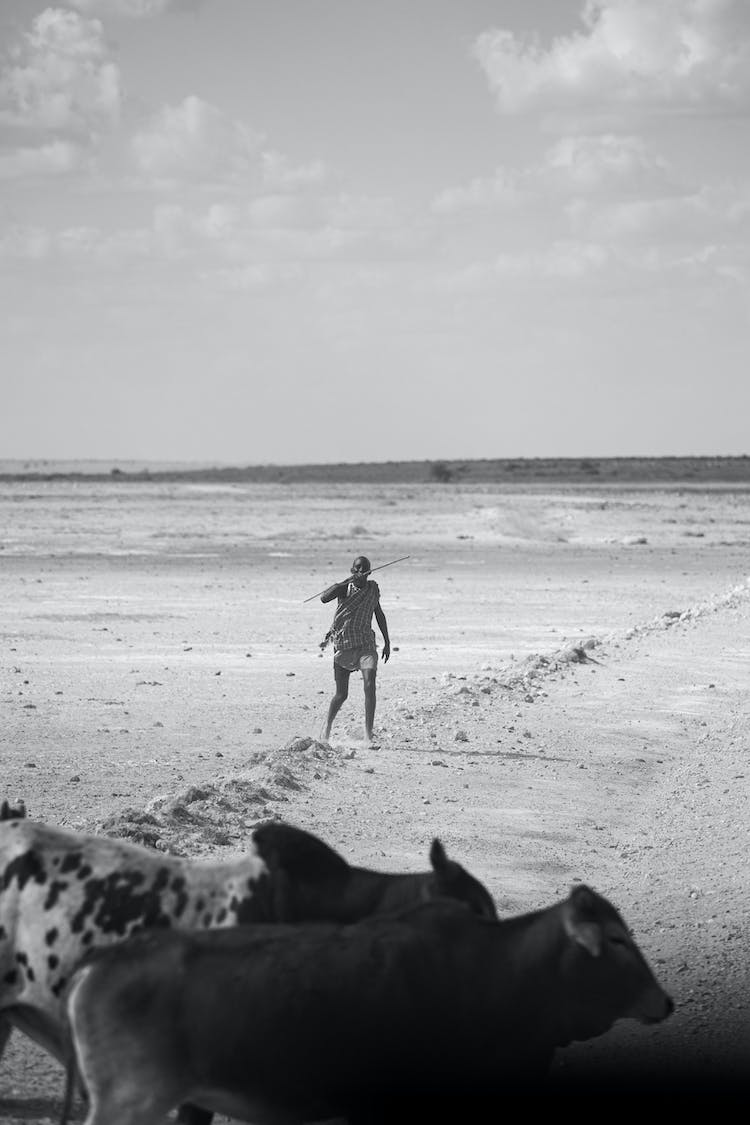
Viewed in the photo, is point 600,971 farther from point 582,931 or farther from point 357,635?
point 357,635

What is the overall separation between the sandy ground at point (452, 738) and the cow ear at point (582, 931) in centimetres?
152

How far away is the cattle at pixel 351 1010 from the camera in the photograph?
4.92 metres

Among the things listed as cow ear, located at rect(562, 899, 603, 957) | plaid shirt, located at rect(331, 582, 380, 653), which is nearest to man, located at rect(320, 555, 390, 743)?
plaid shirt, located at rect(331, 582, 380, 653)

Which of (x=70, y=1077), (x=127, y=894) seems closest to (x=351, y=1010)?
(x=70, y=1077)

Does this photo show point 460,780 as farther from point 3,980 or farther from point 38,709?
point 3,980

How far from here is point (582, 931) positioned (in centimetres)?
520

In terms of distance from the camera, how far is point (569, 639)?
2247 centimetres

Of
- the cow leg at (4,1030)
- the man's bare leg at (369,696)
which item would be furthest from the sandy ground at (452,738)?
the cow leg at (4,1030)

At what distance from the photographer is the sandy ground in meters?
8.81

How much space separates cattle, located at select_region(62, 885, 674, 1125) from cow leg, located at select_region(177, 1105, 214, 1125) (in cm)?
28

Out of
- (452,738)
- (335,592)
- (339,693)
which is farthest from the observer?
(452,738)

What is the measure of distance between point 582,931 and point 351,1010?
2.58 feet

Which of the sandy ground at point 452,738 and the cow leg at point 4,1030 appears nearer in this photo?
the cow leg at point 4,1030

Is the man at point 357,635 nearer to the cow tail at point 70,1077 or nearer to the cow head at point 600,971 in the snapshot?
the cow head at point 600,971
